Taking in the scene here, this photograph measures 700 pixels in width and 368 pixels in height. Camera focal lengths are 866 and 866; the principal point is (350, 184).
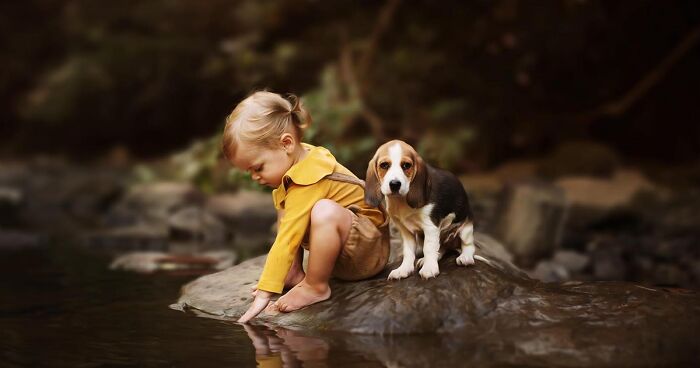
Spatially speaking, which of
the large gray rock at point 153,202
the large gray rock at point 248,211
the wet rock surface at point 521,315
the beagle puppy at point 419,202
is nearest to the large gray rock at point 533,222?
the large gray rock at point 248,211

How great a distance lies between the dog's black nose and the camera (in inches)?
143

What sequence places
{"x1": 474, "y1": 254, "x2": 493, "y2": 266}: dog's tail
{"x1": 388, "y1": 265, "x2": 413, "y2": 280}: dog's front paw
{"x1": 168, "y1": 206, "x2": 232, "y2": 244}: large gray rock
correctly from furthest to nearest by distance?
1. {"x1": 168, "y1": 206, "x2": 232, "y2": 244}: large gray rock
2. {"x1": 474, "y1": 254, "x2": 493, "y2": 266}: dog's tail
3. {"x1": 388, "y1": 265, "x2": 413, "y2": 280}: dog's front paw

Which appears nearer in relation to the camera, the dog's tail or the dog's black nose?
the dog's black nose

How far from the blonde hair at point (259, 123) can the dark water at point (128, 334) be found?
0.88 meters

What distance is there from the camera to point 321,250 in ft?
12.8

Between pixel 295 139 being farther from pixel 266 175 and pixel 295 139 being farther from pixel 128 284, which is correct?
pixel 128 284

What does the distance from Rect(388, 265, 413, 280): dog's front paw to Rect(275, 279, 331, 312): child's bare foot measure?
12.8 inches

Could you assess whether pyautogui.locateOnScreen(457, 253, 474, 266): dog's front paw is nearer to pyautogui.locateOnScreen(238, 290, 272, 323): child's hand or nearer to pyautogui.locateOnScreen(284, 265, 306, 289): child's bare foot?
pyautogui.locateOnScreen(284, 265, 306, 289): child's bare foot

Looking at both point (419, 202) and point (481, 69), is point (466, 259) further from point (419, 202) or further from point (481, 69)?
point (481, 69)

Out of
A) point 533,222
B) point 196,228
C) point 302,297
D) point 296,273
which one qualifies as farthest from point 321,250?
point 196,228

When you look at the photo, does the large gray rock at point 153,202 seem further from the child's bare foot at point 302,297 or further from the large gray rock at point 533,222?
the child's bare foot at point 302,297

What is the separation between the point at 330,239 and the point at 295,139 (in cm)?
52

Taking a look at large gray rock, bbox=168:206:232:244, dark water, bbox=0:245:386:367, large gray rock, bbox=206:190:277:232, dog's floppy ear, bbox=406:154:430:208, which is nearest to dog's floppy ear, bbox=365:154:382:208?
dog's floppy ear, bbox=406:154:430:208

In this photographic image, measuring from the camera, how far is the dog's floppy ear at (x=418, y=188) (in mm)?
3746
